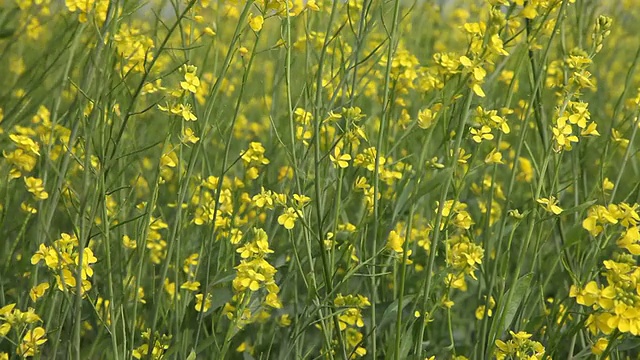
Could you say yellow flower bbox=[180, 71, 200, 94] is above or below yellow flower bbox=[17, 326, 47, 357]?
above

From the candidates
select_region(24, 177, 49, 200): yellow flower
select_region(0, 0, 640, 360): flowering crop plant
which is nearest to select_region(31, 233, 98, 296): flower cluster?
select_region(0, 0, 640, 360): flowering crop plant

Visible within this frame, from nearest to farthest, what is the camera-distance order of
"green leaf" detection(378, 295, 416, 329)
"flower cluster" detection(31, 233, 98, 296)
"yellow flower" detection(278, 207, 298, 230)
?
"flower cluster" detection(31, 233, 98, 296)
"yellow flower" detection(278, 207, 298, 230)
"green leaf" detection(378, 295, 416, 329)

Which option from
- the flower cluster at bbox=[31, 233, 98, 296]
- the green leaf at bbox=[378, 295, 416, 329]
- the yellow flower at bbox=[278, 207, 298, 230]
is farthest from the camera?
the green leaf at bbox=[378, 295, 416, 329]

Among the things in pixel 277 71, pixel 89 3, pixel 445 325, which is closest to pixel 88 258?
pixel 89 3

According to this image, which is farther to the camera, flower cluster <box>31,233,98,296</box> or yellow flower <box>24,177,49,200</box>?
yellow flower <box>24,177,49,200</box>

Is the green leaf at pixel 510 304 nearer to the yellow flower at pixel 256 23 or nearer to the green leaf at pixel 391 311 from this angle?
the green leaf at pixel 391 311

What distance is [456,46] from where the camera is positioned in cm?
435

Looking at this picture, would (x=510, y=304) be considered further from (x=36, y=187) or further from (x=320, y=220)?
(x=36, y=187)

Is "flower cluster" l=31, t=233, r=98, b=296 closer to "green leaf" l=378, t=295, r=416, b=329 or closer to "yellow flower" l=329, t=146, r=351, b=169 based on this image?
"yellow flower" l=329, t=146, r=351, b=169

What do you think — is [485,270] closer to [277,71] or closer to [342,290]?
[342,290]

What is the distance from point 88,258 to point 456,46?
3.46 m

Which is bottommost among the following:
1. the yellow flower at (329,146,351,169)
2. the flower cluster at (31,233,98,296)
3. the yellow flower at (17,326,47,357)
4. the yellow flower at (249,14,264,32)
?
the yellow flower at (17,326,47,357)

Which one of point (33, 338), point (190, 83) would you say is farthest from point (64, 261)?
point (190, 83)

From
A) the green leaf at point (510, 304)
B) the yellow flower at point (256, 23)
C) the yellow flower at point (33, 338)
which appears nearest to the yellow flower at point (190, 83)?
the yellow flower at point (256, 23)
